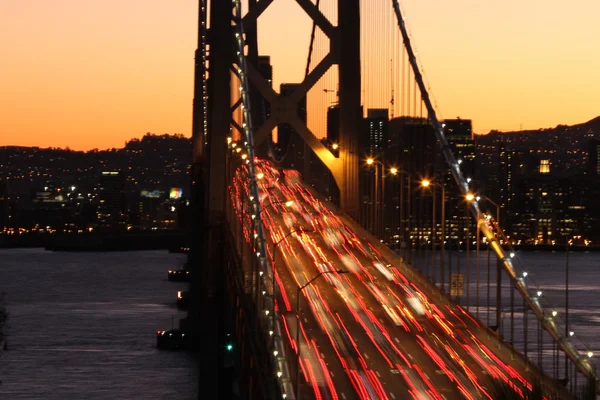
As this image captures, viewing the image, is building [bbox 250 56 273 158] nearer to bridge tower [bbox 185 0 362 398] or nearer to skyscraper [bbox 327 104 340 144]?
skyscraper [bbox 327 104 340 144]

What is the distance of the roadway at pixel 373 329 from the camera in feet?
64.7

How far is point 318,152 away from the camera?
36250 millimetres

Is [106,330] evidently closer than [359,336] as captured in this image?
No

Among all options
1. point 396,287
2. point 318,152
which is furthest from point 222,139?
point 396,287

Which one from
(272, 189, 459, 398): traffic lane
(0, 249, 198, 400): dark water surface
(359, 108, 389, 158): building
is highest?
(359, 108, 389, 158): building

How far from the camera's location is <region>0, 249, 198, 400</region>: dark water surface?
4553 cm

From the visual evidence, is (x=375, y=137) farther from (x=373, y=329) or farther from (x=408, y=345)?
(x=408, y=345)

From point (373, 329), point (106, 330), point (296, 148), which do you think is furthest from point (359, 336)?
point (106, 330)

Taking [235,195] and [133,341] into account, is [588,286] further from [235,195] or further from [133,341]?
[235,195]

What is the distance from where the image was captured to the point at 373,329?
2544 cm

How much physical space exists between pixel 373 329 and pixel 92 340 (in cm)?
3671

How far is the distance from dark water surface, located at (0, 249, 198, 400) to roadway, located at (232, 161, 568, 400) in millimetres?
9329

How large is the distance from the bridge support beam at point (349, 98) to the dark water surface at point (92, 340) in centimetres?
955

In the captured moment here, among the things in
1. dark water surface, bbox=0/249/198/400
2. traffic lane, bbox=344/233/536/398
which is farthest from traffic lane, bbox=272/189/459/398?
dark water surface, bbox=0/249/198/400
